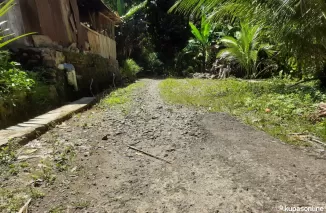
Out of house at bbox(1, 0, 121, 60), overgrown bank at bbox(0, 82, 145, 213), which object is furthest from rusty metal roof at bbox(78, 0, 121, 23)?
overgrown bank at bbox(0, 82, 145, 213)

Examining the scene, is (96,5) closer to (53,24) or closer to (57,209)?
(53,24)

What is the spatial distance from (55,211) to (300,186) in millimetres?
1689

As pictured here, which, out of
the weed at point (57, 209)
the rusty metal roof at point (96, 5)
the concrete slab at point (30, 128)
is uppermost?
the rusty metal roof at point (96, 5)

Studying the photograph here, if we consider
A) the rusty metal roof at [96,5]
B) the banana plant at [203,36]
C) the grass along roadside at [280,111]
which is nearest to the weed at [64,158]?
the grass along roadside at [280,111]

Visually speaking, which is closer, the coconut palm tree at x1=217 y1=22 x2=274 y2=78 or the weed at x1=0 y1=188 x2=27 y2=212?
the weed at x1=0 y1=188 x2=27 y2=212

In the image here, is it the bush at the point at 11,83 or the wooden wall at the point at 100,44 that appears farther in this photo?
the wooden wall at the point at 100,44

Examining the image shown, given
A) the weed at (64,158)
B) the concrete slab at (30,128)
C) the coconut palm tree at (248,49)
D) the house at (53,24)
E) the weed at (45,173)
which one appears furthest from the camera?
the coconut palm tree at (248,49)

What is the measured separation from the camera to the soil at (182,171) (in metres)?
1.54

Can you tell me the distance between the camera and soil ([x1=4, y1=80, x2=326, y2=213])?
154 cm

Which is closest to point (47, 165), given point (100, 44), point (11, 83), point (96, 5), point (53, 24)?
point (11, 83)

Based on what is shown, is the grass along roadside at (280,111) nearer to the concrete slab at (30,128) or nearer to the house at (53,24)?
the concrete slab at (30,128)

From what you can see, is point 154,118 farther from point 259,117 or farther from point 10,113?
point 10,113

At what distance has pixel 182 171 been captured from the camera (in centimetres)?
197

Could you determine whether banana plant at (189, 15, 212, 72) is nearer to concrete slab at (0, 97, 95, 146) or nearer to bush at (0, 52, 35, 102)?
concrete slab at (0, 97, 95, 146)
